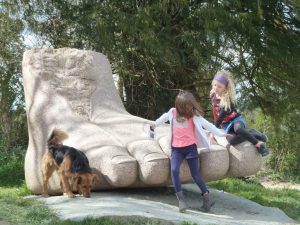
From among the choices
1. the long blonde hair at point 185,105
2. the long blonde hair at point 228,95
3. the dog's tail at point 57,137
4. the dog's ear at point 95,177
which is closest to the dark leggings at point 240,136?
the long blonde hair at point 228,95

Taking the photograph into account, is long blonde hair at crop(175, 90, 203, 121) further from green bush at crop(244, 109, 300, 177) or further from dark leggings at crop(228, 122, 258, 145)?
green bush at crop(244, 109, 300, 177)

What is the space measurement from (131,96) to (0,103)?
11.9 feet

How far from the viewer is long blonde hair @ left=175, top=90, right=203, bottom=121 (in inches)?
263

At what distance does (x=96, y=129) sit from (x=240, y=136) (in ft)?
7.22

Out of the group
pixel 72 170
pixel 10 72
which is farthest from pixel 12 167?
pixel 72 170

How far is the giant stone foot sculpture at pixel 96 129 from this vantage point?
709cm

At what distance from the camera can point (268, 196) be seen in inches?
409

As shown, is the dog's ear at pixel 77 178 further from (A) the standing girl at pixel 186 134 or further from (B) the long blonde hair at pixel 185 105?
(B) the long blonde hair at pixel 185 105

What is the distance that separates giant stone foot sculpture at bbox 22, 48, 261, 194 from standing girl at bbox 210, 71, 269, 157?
156mm

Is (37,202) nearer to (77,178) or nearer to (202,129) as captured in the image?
(77,178)

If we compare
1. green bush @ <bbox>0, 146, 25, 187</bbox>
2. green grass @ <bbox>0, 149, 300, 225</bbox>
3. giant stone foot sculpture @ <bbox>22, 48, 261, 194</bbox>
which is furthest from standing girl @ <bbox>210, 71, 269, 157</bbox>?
green bush @ <bbox>0, 146, 25, 187</bbox>

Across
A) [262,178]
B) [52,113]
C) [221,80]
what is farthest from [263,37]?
[262,178]

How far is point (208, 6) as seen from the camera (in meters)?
10.1

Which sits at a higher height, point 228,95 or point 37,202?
point 228,95
